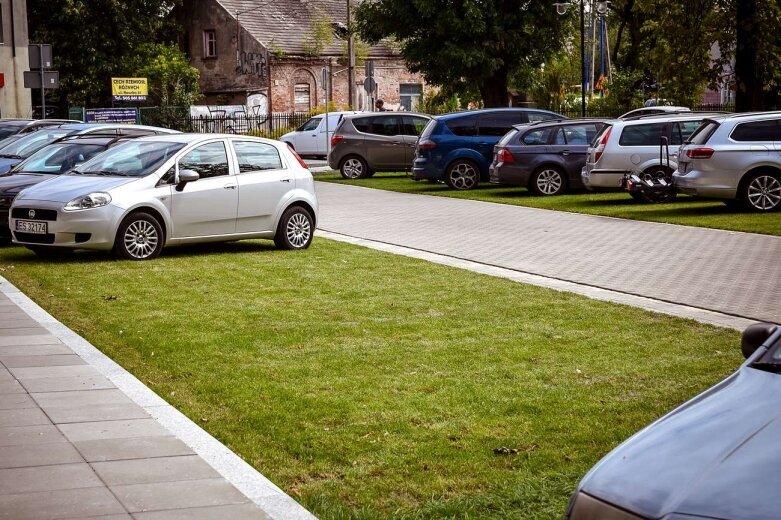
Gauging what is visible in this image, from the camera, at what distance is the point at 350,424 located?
682 cm

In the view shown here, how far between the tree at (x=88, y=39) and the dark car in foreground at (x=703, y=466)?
5425 cm

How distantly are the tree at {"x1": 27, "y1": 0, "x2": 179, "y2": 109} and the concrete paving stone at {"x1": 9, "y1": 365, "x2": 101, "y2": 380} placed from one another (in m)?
48.9

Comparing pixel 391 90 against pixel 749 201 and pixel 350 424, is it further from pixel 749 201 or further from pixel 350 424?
pixel 350 424

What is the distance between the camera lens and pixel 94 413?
701cm

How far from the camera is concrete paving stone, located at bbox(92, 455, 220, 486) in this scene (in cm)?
562

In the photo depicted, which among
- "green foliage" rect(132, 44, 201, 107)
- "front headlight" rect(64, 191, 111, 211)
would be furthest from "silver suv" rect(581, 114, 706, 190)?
"green foliage" rect(132, 44, 201, 107)

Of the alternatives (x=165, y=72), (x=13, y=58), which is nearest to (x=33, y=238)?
(x=13, y=58)

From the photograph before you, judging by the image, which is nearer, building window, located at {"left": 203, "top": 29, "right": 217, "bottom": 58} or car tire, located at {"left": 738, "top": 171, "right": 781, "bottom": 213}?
car tire, located at {"left": 738, "top": 171, "right": 781, "bottom": 213}

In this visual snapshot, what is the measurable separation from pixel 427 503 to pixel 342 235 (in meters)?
13.8

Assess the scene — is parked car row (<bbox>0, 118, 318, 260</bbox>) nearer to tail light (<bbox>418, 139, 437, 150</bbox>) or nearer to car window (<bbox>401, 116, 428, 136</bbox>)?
tail light (<bbox>418, 139, 437, 150</bbox>)

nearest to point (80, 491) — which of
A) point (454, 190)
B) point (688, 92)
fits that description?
point (454, 190)

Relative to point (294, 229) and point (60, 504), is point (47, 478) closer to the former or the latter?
point (60, 504)

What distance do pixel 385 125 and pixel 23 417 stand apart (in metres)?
26.8

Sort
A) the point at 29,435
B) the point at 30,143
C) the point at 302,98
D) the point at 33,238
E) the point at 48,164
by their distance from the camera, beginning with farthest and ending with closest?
1. the point at 302,98
2. the point at 30,143
3. the point at 48,164
4. the point at 33,238
5. the point at 29,435
